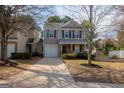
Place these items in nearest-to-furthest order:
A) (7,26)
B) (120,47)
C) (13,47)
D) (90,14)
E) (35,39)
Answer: (7,26) < (90,14) < (13,47) < (120,47) < (35,39)

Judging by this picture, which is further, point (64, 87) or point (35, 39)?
point (35, 39)

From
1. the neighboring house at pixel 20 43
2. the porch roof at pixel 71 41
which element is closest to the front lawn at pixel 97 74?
the neighboring house at pixel 20 43

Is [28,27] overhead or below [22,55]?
overhead

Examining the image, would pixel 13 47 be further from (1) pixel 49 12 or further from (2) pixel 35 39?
(1) pixel 49 12

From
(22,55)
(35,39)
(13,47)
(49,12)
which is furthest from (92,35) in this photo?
(35,39)

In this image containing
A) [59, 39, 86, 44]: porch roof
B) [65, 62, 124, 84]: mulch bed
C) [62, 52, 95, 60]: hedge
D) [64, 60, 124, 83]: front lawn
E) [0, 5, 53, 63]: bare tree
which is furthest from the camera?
[59, 39, 86, 44]: porch roof

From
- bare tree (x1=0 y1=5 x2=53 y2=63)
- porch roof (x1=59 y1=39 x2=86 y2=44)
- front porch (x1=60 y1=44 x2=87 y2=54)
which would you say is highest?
bare tree (x1=0 y1=5 x2=53 y2=63)

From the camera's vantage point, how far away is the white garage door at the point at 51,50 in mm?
36531

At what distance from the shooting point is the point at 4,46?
20.8m

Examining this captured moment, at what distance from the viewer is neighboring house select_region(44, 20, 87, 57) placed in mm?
36191

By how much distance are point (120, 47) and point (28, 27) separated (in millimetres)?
18272

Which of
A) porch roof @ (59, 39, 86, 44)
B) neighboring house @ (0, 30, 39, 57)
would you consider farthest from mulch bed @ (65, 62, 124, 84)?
porch roof @ (59, 39, 86, 44)

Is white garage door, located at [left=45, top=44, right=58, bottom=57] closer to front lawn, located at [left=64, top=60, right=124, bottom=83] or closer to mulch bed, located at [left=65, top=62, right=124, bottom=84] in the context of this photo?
front lawn, located at [left=64, top=60, right=124, bottom=83]

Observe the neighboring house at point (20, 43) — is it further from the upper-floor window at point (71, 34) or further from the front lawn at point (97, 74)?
the front lawn at point (97, 74)
